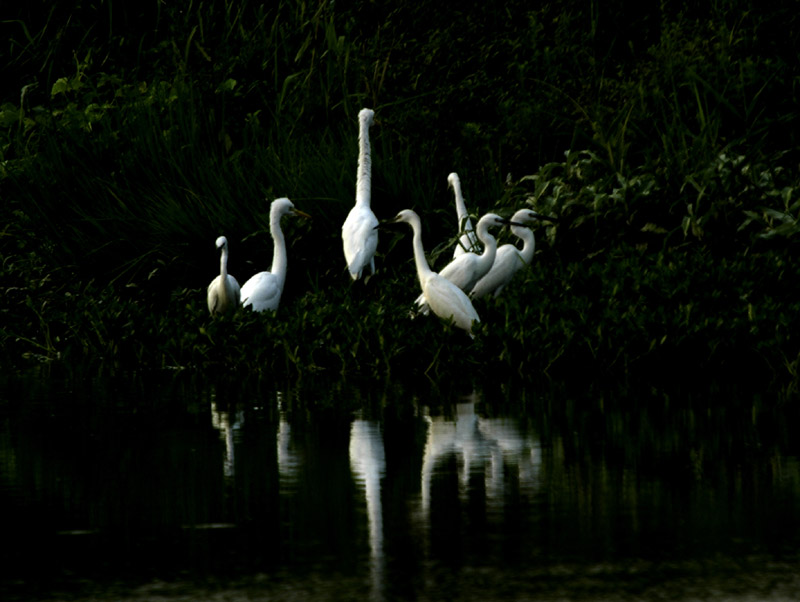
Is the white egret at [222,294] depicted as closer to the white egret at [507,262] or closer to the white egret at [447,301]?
the white egret at [447,301]

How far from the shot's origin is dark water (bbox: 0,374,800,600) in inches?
173

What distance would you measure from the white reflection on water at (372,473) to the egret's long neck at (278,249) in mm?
5056

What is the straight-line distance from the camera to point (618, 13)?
16.7 meters

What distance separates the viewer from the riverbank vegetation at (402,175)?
33.8ft

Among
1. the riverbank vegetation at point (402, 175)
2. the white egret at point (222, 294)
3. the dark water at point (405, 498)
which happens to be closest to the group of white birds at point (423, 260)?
the white egret at point (222, 294)

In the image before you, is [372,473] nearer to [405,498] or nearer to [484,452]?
[405,498]

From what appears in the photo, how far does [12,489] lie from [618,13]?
11881 mm

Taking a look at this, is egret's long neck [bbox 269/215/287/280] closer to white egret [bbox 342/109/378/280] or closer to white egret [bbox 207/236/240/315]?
white egret [bbox 342/109/378/280]

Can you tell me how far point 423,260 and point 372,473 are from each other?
17.7ft

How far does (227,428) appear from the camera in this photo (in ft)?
24.8

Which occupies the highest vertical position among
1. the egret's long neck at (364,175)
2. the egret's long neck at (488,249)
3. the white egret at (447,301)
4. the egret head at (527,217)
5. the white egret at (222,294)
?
the egret's long neck at (364,175)

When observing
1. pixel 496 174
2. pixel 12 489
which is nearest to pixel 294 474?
pixel 12 489

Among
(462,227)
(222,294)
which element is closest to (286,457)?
(222,294)

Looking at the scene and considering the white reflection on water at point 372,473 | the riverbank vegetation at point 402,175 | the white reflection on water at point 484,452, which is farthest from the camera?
the riverbank vegetation at point 402,175
